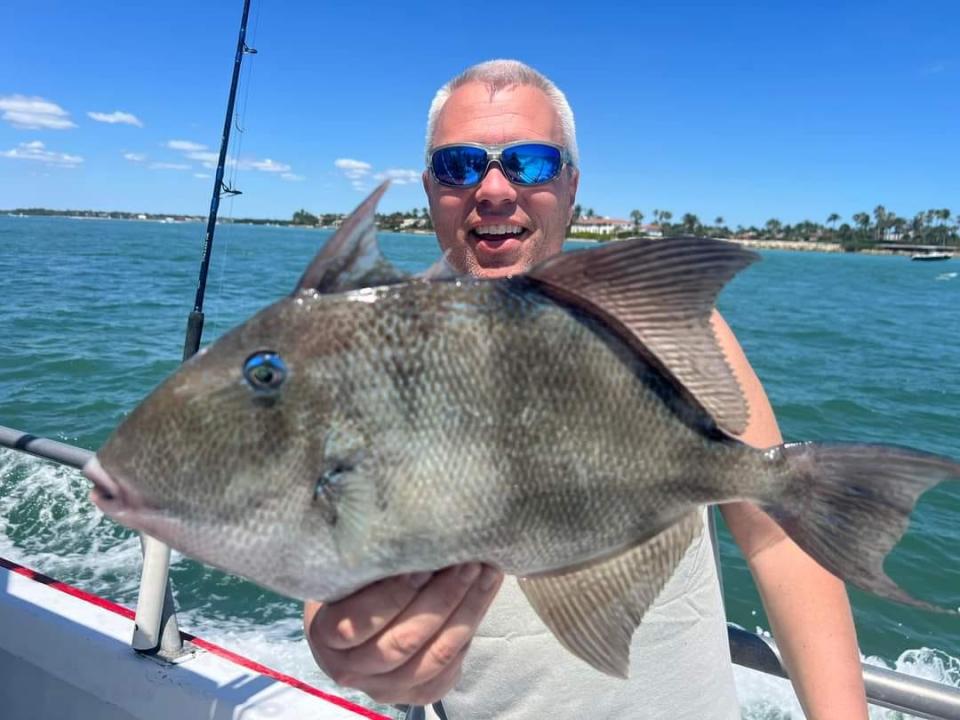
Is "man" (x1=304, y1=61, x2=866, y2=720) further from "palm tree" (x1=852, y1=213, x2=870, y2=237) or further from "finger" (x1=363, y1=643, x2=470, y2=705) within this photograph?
"palm tree" (x1=852, y1=213, x2=870, y2=237)

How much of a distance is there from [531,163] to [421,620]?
156cm

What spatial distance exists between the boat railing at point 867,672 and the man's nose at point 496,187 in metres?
1.56

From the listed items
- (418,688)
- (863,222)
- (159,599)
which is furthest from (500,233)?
(863,222)

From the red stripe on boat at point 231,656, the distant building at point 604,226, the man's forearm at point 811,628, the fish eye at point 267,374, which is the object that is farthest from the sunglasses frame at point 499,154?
the distant building at point 604,226

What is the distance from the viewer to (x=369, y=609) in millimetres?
1169

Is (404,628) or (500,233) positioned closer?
(404,628)

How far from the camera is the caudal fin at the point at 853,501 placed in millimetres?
1118

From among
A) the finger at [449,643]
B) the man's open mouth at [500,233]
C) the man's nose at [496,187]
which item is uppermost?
the man's nose at [496,187]

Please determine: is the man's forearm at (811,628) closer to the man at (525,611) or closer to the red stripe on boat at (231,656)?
the man at (525,611)

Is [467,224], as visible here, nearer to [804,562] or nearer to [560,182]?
[560,182]

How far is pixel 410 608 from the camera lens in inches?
Result: 47.0

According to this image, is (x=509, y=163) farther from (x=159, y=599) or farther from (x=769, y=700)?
(x=769, y=700)

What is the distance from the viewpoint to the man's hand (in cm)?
117

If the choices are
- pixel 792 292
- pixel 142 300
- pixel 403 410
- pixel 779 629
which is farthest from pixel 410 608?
pixel 792 292
